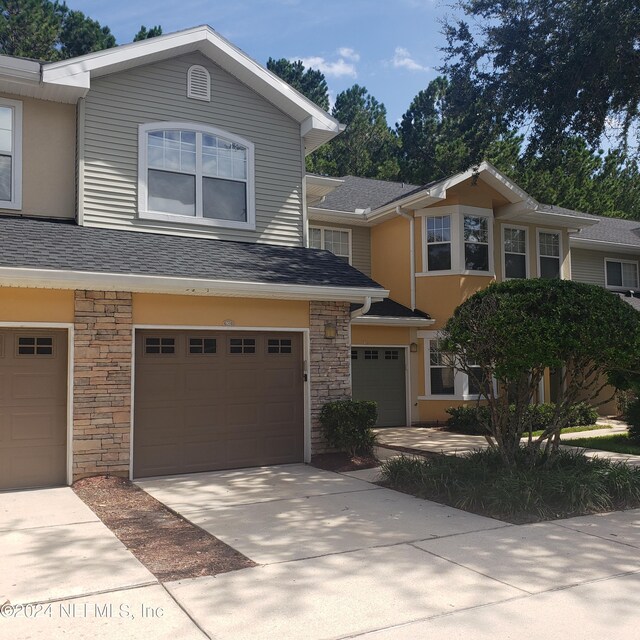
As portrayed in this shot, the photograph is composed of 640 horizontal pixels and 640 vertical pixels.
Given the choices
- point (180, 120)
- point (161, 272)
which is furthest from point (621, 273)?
point (161, 272)

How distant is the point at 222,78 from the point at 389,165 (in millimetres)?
24246

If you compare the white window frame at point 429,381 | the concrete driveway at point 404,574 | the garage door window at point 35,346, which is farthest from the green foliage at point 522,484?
the white window frame at point 429,381

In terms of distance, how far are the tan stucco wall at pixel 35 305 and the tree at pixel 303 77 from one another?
3256 centimetres

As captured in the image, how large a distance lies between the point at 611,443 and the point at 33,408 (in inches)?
417

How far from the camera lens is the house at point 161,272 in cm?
841

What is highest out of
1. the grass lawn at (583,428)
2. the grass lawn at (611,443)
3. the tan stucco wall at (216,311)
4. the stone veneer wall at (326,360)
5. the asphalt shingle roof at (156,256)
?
the asphalt shingle roof at (156,256)

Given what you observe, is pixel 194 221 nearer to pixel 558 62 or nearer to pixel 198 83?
pixel 198 83

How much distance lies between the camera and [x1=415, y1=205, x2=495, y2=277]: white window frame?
51.1 feet

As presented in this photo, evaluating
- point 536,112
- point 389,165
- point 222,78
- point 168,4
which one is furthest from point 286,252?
point 389,165

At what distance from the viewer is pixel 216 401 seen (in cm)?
958

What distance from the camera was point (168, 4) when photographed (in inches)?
480

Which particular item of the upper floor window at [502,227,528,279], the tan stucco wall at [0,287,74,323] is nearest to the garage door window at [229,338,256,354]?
the tan stucco wall at [0,287,74,323]

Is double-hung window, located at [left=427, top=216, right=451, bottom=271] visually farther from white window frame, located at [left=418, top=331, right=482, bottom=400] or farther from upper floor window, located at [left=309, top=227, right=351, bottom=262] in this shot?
upper floor window, located at [left=309, top=227, right=351, bottom=262]

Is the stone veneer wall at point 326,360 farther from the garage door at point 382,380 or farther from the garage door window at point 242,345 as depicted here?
the garage door at point 382,380
